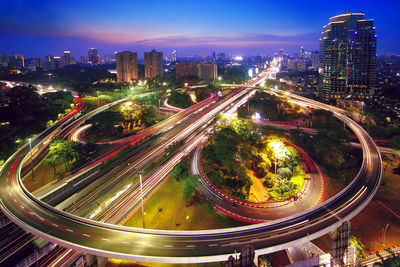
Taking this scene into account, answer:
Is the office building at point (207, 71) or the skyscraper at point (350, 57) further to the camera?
the office building at point (207, 71)

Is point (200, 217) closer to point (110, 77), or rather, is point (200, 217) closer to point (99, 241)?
point (99, 241)

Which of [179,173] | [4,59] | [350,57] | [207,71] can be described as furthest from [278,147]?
[4,59]

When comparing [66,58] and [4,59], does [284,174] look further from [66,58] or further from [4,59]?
[66,58]

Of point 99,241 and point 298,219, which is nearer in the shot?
point 99,241

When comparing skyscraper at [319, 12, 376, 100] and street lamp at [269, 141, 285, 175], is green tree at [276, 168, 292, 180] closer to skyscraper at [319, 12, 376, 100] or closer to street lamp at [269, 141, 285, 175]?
street lamp at [269, 141, 285, 175]

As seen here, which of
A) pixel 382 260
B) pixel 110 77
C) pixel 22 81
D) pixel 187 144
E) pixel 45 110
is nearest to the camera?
pixel 382 260

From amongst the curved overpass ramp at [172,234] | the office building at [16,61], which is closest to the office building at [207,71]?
the curved overpass ramp at [172,234]

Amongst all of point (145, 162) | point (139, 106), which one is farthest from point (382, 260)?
point (139, 106)

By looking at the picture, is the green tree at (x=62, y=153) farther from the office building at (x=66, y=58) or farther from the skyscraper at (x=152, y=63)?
the office building at (x=66, y=58)
